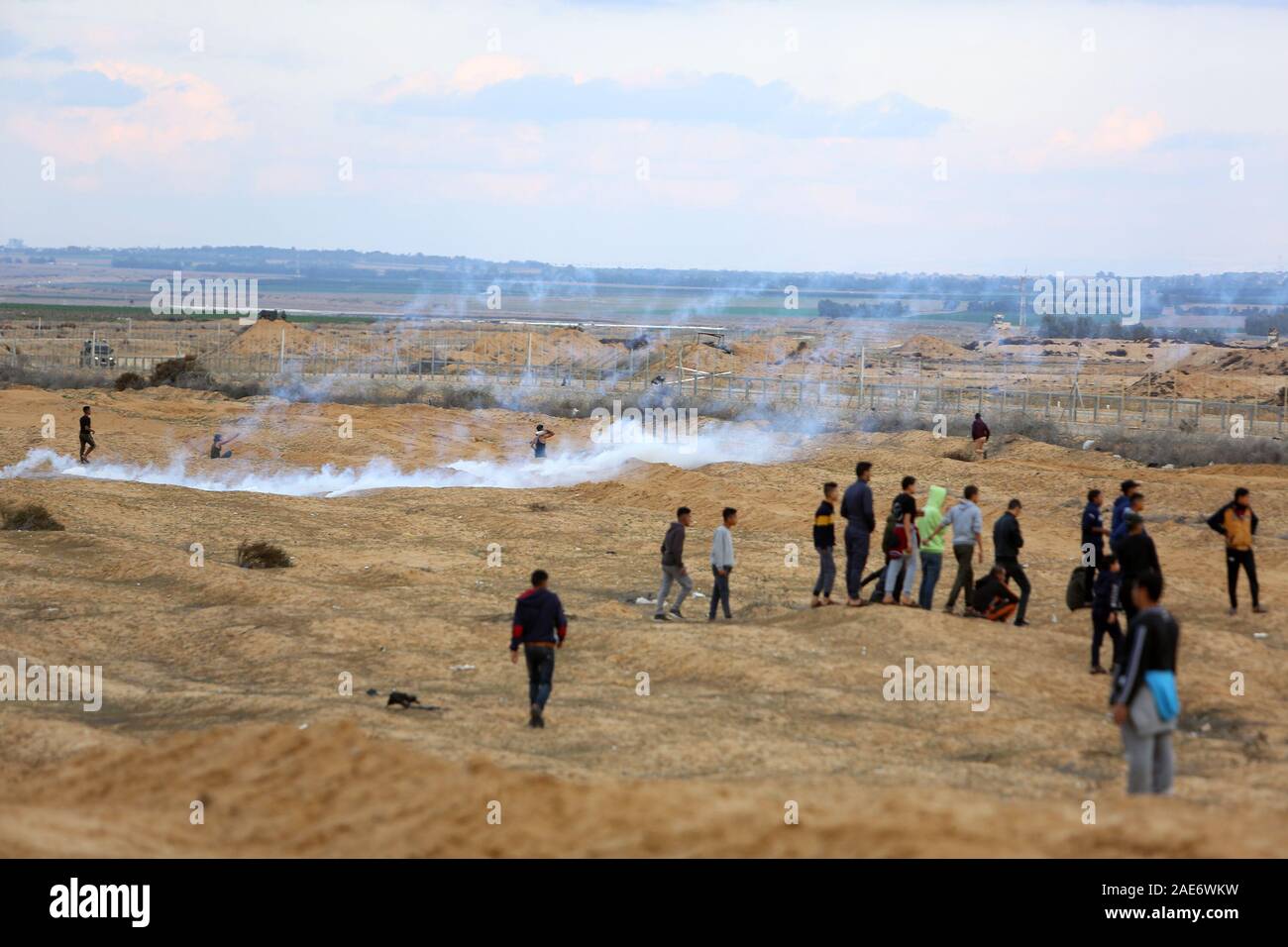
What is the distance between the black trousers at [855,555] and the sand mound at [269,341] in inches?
2703

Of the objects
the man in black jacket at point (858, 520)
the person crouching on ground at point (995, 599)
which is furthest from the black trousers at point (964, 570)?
the man in black jacket at point (858, 520)

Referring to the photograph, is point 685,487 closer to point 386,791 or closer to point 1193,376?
point 386,791

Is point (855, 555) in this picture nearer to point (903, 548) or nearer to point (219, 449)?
point (903, 548)

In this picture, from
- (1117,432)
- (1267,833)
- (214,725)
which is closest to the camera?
(1267,833)

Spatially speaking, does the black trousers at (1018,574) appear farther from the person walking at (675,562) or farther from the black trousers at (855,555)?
the person walking at (675,562)

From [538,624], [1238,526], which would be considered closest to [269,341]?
[1238,526]

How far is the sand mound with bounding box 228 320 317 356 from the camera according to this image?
85000 mm

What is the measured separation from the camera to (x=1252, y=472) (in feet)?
118

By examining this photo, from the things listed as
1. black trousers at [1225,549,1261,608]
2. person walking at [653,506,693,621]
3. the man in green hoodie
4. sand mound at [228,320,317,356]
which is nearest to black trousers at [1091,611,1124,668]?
the man in green hoodie

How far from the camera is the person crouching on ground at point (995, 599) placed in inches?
734

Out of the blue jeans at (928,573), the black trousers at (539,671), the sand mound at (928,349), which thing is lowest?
the black trousers at (539,671)
